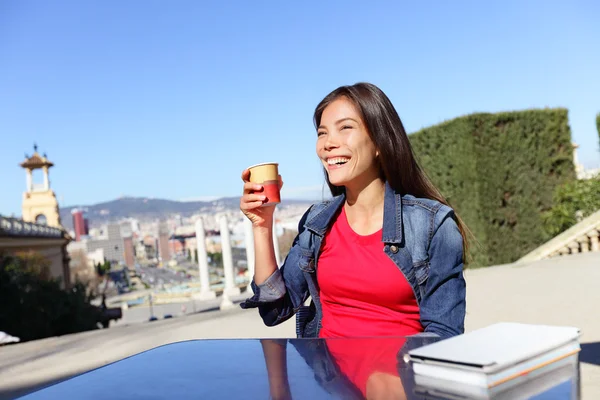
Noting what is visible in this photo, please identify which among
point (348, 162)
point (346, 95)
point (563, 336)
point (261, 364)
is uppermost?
point (346, 95)

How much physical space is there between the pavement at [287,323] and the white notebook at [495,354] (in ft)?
12.0

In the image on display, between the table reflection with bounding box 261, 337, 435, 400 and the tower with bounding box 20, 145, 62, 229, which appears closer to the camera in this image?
the table reflection with bounding box 261, 337, 435, 400

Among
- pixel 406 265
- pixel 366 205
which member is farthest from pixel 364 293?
pixel 366 205

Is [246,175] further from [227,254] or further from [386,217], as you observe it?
[227,254]

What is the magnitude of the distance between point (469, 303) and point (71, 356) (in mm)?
4665

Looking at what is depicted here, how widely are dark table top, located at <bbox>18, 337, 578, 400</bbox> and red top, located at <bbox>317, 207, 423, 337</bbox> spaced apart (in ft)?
1.26

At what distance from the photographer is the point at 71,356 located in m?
6.85

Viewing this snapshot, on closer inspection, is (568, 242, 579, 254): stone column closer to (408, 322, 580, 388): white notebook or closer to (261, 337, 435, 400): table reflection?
(261, 337, 435, 400): table reflection

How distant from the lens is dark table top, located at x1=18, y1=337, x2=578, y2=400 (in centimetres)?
124

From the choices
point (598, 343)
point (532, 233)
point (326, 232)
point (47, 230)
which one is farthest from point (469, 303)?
point (47, 230)

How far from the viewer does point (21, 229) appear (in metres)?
24.7

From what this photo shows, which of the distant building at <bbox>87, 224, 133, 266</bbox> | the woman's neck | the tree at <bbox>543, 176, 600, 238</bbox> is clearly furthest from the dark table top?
the distant building at <bbox>87, 224, 133, 266</bbox>

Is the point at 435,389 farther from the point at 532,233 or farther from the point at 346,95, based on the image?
the point at 532,233

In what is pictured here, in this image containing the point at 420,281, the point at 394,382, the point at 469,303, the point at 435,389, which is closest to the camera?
the point at 435,389
